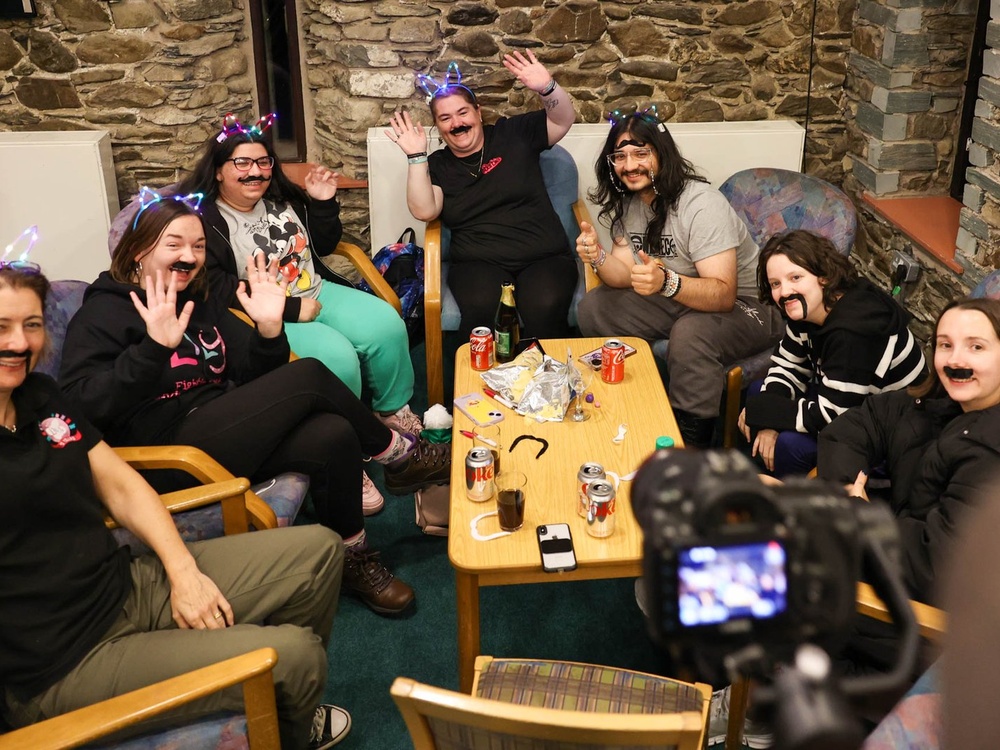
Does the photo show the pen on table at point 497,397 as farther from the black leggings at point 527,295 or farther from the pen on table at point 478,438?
the black leggings at point 527,295

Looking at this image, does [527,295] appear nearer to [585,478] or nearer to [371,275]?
[371,275]

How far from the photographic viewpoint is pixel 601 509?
7.03 ft

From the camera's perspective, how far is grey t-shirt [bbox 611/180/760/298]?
3.06 metres

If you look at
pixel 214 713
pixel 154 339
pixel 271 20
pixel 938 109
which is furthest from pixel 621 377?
pixel 271 20

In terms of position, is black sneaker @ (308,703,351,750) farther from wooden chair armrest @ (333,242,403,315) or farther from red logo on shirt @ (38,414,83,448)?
wooden chair armrest @ (333,242,403,315)

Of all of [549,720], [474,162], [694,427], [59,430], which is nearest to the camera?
[549,720]

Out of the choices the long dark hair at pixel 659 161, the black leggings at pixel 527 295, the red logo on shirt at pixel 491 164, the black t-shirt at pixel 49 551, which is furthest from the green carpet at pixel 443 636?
the red logo on shirt at pixel 491 164

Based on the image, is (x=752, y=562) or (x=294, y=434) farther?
(x=294, y=434)

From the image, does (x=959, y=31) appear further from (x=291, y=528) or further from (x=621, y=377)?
(x=291, y=528)

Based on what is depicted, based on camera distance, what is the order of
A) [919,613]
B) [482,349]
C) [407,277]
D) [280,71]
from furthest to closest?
[280,71] → [407,277] → [482,349] → [919,613]

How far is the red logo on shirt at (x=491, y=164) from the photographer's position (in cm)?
348

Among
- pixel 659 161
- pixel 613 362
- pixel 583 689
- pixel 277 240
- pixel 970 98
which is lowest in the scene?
pixel 583 689

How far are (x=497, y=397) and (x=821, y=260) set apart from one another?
2.99 ft

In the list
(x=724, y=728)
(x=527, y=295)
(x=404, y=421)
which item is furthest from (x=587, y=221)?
(x=724, y=728)
